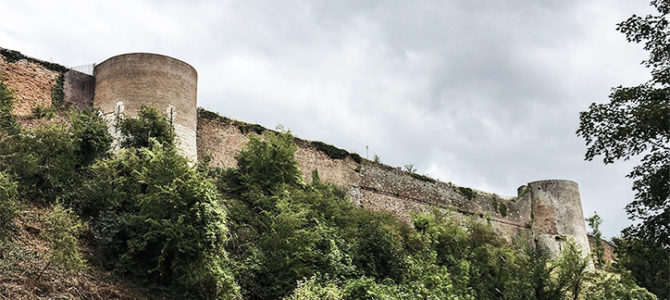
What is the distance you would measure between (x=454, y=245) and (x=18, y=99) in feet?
50.2

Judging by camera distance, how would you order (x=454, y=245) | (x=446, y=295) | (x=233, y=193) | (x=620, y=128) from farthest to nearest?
(x=454, y=245), (x=233, y=193), (x=446, y=295), (x=620, y=128)

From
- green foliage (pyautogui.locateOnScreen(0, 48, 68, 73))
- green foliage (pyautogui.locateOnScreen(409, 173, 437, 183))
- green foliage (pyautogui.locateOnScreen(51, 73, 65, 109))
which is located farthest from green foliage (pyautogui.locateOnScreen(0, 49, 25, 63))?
green foliage (pyautogui.locateOnScreen(409, 173, 437, 183))

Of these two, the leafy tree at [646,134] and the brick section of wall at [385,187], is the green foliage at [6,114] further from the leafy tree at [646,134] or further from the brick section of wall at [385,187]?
the leafy tree at [646,134]

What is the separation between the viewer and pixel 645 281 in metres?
24.4

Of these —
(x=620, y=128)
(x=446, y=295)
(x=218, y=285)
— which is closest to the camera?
(x=620, y=128)

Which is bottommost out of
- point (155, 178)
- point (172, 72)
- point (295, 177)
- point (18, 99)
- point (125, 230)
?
point (125, 230)

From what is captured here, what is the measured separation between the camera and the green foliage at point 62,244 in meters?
11.4

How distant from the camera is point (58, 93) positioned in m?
19.9

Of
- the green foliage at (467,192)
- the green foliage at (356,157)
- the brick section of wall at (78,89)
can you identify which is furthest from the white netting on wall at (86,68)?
the green foliage at (467,192)

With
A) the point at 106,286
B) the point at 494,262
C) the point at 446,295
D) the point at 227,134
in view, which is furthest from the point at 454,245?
the point at 106,286

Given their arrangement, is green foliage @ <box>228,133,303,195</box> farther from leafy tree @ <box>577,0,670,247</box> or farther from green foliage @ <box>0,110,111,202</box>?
leafy tree @ <box>577,0,670,247</box>

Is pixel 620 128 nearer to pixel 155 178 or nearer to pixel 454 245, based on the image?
pixel 155 178

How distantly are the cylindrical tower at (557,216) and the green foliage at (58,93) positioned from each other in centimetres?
2374

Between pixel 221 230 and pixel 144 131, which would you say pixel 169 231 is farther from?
pixel 144 131
